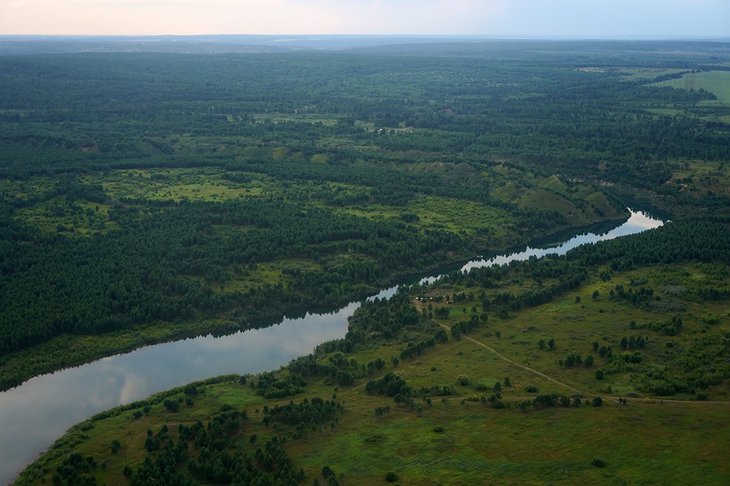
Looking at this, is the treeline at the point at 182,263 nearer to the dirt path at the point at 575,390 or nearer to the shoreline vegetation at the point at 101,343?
the shoreline vegetation at the point at 101,343

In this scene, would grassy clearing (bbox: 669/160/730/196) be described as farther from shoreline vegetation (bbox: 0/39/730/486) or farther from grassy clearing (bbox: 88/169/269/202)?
grassy clearing (bbox: 88/169/269/202)

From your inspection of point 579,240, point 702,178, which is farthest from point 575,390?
point 702,178

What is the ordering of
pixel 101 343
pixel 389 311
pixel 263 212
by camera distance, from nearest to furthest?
pixel 101 343 → pixel 389 311 → pixel 263 212

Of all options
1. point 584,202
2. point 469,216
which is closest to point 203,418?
point 469,216

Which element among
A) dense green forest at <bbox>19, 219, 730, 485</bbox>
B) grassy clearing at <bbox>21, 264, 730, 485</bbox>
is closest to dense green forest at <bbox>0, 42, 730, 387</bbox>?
dense green forest at <bbox>19, 219, 730, 485</bbox>

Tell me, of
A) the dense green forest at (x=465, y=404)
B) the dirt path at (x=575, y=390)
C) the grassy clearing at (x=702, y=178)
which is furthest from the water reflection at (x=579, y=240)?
the dirt path at (x=575, y=390)

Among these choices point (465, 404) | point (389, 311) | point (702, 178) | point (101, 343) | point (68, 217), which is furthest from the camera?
point (702, 178)

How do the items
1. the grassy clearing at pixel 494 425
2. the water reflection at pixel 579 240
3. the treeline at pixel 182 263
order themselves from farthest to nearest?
the water reflection at pixel 579 240, the treeline at pixel 182 263, the grassy clearing at pixel 494 425

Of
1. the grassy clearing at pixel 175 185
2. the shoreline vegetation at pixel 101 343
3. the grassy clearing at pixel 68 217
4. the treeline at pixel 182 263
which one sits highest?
the grassy clearing at pixel 175 185

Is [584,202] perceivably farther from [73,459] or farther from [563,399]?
[73,459]

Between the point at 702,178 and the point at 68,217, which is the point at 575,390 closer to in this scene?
the point at 68,217

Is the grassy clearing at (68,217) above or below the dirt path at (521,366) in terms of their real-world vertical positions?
above

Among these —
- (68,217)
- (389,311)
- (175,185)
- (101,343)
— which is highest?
(175,185)
